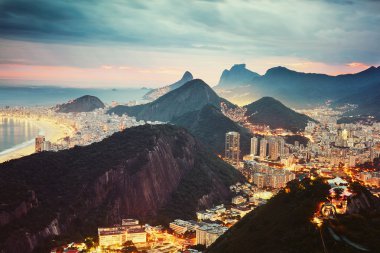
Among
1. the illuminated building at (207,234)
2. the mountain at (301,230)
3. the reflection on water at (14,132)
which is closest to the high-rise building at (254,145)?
the illuminated building at (207,234)

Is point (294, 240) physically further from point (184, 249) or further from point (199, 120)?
point (199, 120)

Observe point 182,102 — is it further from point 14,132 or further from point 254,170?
point 254,170

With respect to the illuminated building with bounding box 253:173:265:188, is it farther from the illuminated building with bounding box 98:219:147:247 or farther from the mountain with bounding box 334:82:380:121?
the mountain with bounding box 334:82:380:121

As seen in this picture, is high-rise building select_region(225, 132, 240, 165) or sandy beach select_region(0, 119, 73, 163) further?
sandy beach select_region(0, 119, 73, 163)

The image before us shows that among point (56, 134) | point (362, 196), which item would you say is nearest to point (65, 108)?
point (56, 134)

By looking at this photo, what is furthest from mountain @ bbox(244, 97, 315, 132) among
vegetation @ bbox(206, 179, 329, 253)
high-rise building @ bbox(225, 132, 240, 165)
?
vegetation @ bbox(206, 179, 329, 253)

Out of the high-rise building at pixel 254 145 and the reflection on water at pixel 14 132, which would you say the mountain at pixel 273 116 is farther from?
the reflection on water at pixel 14 132

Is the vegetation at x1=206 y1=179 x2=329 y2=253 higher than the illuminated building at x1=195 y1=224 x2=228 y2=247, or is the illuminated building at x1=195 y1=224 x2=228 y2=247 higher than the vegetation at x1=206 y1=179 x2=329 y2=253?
the vegetation at x1=206 y1=179 x2=329 y2=253
